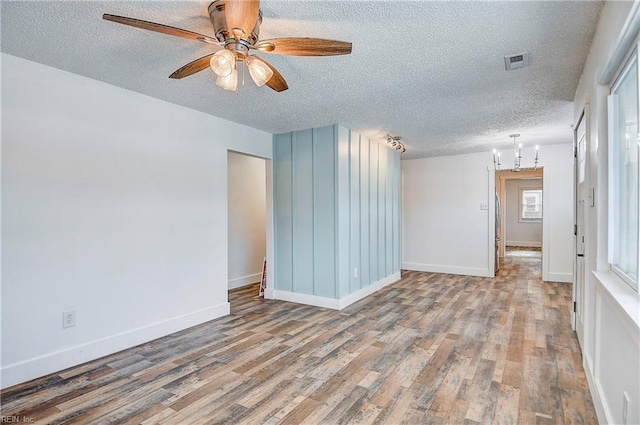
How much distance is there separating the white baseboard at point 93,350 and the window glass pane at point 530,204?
1123cm

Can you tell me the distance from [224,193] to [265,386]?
7.62ft

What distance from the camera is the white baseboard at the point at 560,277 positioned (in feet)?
18.2

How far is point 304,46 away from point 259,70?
32cm

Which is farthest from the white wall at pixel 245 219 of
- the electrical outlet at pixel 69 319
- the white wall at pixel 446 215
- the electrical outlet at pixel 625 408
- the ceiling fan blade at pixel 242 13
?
the electrical outlet at pixel 625 408

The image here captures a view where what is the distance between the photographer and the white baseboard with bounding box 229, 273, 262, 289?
5371mm

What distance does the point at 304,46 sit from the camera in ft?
5.82

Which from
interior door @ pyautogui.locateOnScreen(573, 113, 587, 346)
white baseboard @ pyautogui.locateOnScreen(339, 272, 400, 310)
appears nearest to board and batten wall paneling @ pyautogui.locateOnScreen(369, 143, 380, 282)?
white baseboard @ pyautogui.locateOnScreen(339, 272, 400, 310)

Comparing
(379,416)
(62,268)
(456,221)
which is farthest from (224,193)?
(456,221)

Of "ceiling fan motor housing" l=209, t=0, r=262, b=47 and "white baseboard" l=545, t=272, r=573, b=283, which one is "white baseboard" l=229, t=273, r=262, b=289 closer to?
"ceiling fan motor housing" l=209, t=0, r=262, b=47

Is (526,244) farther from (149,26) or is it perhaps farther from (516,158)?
(149,26)

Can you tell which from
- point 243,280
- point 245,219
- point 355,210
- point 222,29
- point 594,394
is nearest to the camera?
point 222,29

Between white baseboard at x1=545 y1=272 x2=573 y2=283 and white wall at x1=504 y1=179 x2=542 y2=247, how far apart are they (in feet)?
20.2

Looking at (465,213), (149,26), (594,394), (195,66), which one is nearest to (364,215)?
(465,213)

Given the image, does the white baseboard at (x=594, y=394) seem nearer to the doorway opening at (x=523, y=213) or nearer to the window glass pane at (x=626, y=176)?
the window glass pane at (x=626, y=176)
